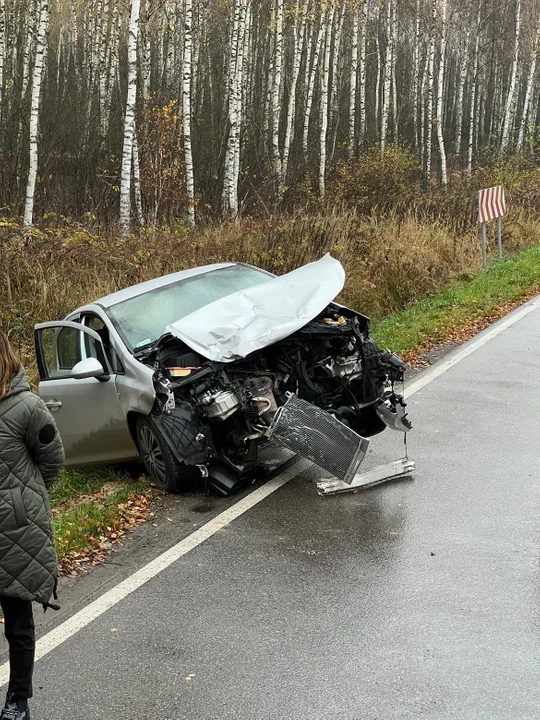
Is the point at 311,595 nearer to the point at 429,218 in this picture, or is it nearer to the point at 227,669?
the point at 227,669

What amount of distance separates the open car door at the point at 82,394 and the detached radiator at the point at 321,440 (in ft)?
4.82

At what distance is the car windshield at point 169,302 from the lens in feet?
24.5

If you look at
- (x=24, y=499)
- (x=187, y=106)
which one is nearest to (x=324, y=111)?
(x=187, y=106)

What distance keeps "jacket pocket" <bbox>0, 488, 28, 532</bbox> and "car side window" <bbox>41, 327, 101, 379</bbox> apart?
4199 millimetres

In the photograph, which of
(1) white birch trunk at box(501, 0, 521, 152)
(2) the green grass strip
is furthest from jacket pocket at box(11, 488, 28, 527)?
(1) white birch trunk at box(501, 0, 521, 152)

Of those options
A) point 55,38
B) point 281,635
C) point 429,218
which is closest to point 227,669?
point 281,635

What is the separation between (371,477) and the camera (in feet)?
22.0

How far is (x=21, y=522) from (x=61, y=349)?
15.1 ft

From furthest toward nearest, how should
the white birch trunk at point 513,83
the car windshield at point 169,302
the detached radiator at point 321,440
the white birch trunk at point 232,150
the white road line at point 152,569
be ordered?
the white birch trunk at point 513,83
the white birch trunk at point 232,150
the car windshield at point 169,302
the detached radiator at point 321,440
the white road line at point 152,569

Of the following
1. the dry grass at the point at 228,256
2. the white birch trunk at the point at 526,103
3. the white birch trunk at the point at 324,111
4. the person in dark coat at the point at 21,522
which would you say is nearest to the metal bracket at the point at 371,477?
the person in dark coat at the point at 21,522

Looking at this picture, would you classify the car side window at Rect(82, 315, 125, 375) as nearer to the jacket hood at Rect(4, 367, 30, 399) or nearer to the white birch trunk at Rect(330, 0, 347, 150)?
the jacket hood at Rect(4, 367, 30, 399)

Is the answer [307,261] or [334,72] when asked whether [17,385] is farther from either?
[334,72]

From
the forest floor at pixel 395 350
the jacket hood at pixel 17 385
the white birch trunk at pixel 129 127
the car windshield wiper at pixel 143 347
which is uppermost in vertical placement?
the white birch trunk at pixel 129 127

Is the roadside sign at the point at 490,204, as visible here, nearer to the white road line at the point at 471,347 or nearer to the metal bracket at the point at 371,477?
the white road line at the point at 471,347
